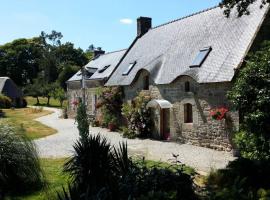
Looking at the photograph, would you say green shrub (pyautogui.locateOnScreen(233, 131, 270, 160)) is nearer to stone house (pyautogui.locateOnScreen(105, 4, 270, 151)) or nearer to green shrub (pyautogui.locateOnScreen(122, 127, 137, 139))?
stone house (pyautogui.locateOnScreen(105, 4, 270, 151))

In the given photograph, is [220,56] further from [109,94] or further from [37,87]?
[37,87]

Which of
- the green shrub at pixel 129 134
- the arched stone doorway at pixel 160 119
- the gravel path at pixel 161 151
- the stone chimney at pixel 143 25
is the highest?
the stone chimney at pixel 143 25

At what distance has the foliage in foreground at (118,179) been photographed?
6492 mm

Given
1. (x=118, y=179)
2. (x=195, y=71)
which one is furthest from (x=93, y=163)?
(x=195, y=71)

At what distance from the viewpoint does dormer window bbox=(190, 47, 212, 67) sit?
1900cm

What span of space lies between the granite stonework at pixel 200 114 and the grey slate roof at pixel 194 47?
445 millimetres

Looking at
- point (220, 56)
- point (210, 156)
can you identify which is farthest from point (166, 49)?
point (210, 156)

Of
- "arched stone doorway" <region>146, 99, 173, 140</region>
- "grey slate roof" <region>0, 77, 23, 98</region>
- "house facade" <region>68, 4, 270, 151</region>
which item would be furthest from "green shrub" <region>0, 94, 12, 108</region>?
"arched stone doorway" <region>146, 99, 173, 140</region>

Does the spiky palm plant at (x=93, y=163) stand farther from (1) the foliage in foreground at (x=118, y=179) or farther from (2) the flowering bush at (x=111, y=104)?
(2) the flowering bush at (x=111, y=104)

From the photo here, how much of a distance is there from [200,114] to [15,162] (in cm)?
1053

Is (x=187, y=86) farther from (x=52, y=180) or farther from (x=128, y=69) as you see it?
(x=52, y=180)

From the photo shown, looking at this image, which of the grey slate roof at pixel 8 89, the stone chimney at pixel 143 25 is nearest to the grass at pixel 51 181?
the stone chimney at pixel 143 25

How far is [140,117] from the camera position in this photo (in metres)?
22.8

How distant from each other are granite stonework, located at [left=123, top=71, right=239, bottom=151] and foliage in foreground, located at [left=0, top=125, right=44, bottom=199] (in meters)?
9.23
